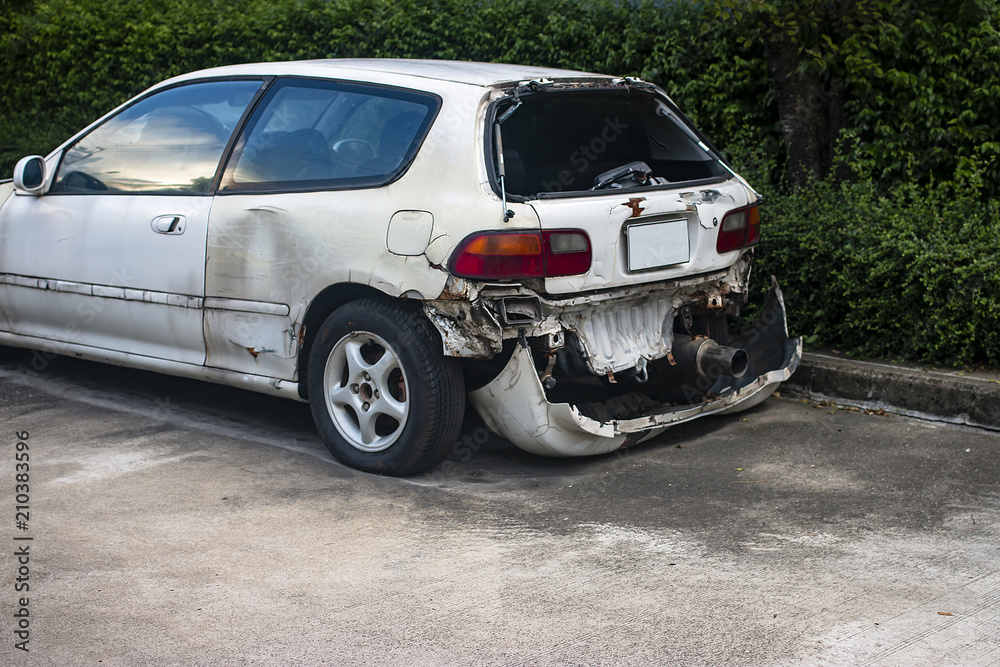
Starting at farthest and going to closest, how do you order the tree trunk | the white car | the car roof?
the tree trunk, the car roof, the white car

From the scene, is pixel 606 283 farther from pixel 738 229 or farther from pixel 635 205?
pixel 738 229

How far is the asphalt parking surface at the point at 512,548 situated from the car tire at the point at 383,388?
0.13m

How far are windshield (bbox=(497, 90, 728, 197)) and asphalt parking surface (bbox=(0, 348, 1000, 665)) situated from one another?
3.90 ft

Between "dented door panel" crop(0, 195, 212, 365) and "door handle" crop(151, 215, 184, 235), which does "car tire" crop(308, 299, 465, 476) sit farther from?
"door handle" crop(151, 215, 184, 235)

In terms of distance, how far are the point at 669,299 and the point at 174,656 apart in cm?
258

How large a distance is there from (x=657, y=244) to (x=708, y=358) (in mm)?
565

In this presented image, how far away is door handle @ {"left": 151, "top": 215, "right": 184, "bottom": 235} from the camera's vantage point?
191 inches

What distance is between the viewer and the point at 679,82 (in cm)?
711

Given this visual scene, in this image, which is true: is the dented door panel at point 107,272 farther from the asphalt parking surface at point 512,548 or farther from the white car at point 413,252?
the asphalt parking surface at point 512,548

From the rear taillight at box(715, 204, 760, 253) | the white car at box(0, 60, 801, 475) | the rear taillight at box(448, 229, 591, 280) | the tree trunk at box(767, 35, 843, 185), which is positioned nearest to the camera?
the rear taillight at box(448, 229, 591, 280)

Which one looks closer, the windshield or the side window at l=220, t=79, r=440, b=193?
the side window at l=220, t=79, r=440, b=193

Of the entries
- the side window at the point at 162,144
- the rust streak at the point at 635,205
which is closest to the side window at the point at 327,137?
the side window at the point at 162,144

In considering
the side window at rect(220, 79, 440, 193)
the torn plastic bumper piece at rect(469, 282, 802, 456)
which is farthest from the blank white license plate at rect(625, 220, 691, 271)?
the side window at rect(220, 79, 440, 193)

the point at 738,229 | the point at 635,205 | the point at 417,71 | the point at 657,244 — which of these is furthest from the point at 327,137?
the point at 738,229
